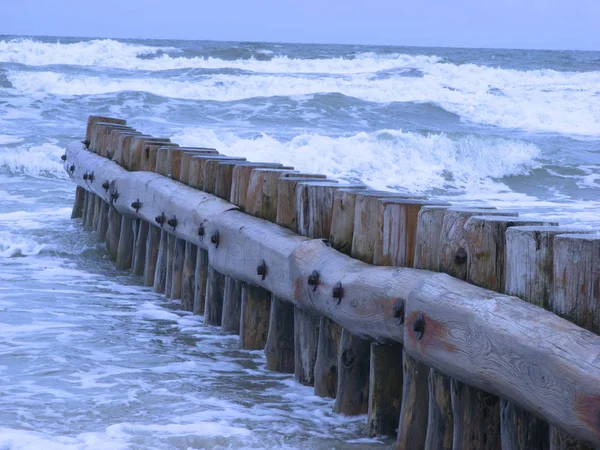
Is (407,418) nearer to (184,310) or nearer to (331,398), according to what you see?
(331,398)

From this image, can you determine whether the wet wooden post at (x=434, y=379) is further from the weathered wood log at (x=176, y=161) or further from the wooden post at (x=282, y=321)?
the weathered wood log at (x=176, y=161)

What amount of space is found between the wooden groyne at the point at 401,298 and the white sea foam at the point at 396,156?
10032mm

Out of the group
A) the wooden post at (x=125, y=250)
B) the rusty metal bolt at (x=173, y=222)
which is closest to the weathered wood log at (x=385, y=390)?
the rusty metal bolt at (x=173, y=222)

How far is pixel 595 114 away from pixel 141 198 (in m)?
25.0

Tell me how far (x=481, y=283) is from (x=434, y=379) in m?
0.48

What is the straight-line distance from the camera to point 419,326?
11.3 ft

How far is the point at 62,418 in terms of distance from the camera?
13.8ft

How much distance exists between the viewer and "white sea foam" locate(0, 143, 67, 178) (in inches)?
569

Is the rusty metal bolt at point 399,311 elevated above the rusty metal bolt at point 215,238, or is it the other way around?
the rusty metal bolt at point 215,238

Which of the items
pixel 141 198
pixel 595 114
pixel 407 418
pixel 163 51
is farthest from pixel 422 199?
pixel 163 51

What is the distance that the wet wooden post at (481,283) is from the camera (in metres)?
3.30

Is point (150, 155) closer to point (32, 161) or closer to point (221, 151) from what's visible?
point (32, 161)

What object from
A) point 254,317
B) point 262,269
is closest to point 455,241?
point 262,269

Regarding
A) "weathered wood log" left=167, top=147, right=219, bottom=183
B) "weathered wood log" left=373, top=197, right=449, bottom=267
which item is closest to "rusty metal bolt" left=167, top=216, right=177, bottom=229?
"weathered wood log" left=167, top=147, right=219, bottom=183
